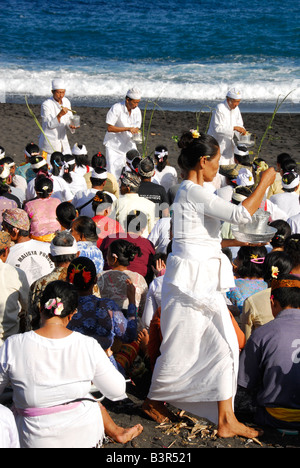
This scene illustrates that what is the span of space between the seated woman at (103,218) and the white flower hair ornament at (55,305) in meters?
2.67

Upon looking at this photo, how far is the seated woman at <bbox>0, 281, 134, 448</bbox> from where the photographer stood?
11.8 feet

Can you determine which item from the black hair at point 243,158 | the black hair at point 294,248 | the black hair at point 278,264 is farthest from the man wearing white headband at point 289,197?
the black hair at point 278,264

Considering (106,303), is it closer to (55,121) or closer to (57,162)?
(57,162)

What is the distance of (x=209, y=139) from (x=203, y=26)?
96.8ft

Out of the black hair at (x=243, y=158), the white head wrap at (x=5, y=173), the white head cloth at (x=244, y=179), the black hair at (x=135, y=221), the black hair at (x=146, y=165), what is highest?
the black hair at (x=243, y=158)

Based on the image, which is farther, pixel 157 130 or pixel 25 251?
pixel 157 130

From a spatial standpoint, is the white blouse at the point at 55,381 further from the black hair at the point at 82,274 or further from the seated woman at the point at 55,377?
the black hair at the point at 82,274

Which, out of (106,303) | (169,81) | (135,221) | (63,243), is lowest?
(106,303)

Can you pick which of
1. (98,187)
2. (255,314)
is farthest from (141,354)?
(98,187)

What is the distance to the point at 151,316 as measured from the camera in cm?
516

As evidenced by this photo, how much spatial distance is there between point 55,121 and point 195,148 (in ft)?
21.2

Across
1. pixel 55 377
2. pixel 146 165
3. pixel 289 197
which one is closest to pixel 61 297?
pixel 55 377

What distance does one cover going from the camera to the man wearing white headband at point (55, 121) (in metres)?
10.4

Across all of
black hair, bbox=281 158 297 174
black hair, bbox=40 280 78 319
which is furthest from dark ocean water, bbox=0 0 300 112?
black hair, bbox=40 280 78 319
